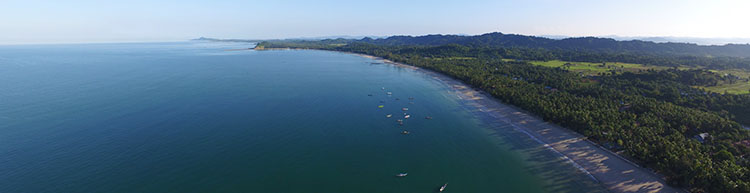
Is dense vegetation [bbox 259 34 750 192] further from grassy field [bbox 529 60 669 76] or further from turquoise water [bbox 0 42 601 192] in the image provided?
grassy field [bbox 529 60 669 76]

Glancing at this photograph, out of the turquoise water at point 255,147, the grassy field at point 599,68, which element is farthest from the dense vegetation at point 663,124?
the grassy field at point 599,68

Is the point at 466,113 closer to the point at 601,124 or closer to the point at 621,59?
the point at 601,124

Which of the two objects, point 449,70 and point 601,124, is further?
point 449,70

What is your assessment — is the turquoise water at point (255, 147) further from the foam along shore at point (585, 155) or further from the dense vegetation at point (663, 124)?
the dense vegetation at point (663, 124)

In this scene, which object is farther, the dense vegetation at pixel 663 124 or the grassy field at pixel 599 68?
the grassy field at pixel 599 68

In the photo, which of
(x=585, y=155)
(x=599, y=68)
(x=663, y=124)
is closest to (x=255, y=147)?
(x=585, y=155)

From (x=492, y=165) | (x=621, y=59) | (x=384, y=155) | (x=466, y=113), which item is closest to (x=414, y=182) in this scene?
(x=384, y=155)
